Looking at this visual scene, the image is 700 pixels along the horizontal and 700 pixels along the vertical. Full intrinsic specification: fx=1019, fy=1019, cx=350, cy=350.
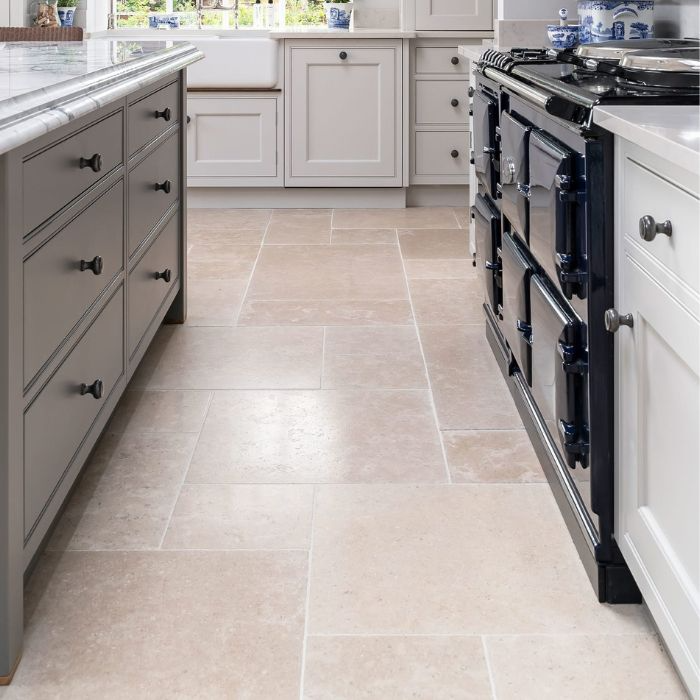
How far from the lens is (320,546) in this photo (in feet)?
5.80

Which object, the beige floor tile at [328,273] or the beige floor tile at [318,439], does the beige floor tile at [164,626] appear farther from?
the beige floor tile at [328,273]

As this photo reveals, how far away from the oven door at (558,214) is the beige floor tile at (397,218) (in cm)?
310

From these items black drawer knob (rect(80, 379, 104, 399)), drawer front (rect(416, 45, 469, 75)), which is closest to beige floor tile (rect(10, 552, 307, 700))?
black drawer knob (rect(80, 379, 104, 399))

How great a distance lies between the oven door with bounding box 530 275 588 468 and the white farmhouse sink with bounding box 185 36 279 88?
3711 mm

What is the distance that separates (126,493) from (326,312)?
4.87ft

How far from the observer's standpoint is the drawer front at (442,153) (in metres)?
5.41

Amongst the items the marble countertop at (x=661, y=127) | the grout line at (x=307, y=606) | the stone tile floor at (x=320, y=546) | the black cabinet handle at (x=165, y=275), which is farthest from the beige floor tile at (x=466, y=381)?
the marble countertop at (x=661, y=127)

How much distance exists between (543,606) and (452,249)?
294cm

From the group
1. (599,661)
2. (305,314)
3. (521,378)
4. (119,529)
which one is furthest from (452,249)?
(599,661)

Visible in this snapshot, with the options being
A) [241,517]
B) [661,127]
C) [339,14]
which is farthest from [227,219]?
[661,127]

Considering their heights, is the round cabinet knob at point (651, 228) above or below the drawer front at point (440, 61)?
below

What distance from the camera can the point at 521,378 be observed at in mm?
2381

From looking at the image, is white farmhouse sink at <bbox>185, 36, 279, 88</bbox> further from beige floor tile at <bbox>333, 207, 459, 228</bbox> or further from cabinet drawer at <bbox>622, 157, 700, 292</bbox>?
cabinet drawer at <bbox>622, 157, 700, 292</bbox>

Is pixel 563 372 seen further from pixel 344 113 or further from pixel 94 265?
pixel 344 113
